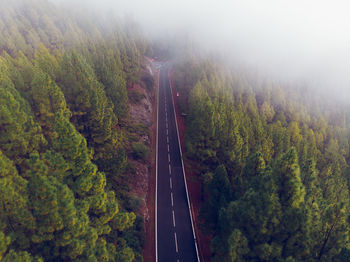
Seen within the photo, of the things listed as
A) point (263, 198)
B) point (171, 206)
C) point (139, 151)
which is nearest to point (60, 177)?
point (263, 198)

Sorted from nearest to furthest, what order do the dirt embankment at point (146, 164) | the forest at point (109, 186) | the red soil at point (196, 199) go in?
the forest at point (109, 186) → the red soil at point (196, 199) → the dirt embankment at point (146, 164)

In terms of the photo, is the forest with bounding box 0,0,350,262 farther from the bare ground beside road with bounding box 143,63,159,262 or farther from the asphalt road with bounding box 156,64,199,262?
the asphalt road with bounding box 156,64,199,262

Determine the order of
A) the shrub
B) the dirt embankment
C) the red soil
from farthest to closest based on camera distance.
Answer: the shrub
the dirt embankment
the red soil

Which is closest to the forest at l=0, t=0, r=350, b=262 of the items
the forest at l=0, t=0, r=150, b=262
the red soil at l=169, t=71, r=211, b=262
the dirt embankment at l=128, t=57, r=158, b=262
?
the forest at l=0, t=0, r=150, b=262

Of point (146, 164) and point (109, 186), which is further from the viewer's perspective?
point (146, 164)

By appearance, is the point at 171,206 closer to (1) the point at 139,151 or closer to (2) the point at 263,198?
(1) the point at 139,151

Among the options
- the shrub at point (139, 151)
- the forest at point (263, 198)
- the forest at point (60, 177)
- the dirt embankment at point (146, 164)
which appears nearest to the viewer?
the forest at point (60, 177)

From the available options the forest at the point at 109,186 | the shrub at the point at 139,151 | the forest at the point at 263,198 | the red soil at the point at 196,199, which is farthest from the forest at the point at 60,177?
the forest at the point at 263,198

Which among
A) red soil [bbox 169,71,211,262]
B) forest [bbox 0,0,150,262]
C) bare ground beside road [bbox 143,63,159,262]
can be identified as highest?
forest [bbox 0,0,150,262]

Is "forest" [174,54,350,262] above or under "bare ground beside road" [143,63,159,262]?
above

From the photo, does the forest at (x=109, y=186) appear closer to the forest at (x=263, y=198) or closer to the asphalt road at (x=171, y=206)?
the forest at (x=263, y=198)
